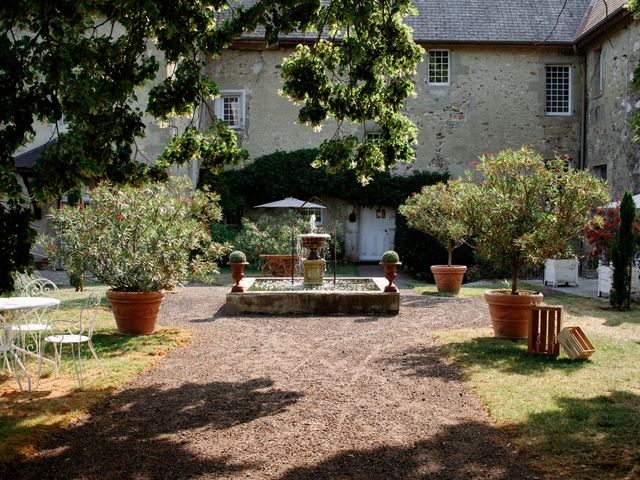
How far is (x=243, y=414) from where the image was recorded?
569cm

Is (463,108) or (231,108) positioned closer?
(463,108)

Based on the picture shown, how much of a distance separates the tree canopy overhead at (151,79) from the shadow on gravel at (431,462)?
2628 mm

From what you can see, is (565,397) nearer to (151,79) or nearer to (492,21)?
(151,79)

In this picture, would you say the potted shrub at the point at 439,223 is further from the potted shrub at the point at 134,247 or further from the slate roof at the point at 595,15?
the slate roof at the point at 595,15

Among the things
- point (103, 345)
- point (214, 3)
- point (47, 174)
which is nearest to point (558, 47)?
point (214, 3)

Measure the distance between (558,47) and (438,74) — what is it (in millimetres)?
3912

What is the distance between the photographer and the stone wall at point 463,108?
21.8 meters

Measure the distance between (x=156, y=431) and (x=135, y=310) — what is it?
4.09 m

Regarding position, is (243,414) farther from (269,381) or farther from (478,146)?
(478,146)

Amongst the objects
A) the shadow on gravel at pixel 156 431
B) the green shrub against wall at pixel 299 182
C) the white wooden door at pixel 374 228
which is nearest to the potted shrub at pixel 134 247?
the shadow on gravel at pixel 156 431

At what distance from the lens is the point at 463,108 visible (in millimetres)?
21859

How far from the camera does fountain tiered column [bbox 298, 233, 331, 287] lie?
42.4 feet

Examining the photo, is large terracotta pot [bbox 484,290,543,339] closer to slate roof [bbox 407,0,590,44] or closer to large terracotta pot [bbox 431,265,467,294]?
large terracotta pot [bbox 431,265,467,294]

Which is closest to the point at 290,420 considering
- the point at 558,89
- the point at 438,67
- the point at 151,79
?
the point at 151,79
